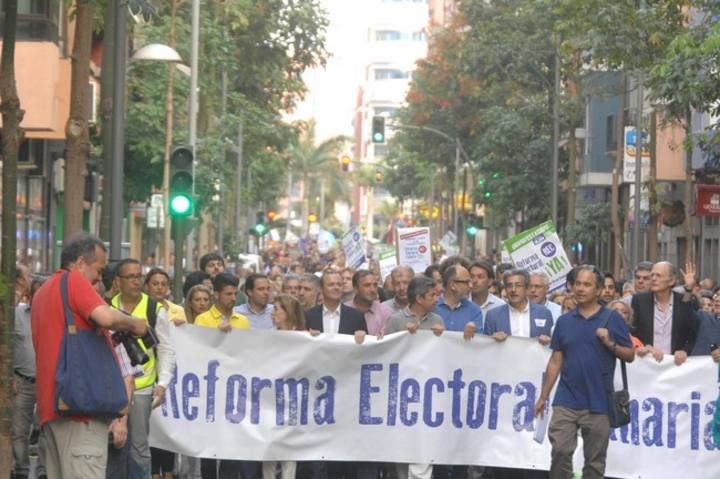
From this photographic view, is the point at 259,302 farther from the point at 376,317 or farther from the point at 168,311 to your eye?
the point at 168,311

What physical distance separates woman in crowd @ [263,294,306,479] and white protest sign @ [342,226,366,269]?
19753 millimetres

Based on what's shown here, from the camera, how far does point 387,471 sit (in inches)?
594

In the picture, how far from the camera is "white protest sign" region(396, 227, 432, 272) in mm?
26938

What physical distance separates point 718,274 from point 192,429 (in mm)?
31286

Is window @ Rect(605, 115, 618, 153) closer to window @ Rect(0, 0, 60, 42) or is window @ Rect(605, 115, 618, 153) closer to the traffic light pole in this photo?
window @ Rect(0, 0, 60, 42)

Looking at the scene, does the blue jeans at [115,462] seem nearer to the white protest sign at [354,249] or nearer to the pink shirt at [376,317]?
the pink shirt at [376,317]

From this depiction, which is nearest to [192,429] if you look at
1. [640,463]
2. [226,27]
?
[640,463]

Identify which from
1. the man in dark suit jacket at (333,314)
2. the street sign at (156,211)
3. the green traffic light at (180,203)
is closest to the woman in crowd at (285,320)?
the man in dark suit jacket at (333,314)

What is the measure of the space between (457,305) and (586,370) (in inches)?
103

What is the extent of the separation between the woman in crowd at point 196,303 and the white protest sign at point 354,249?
62.9 ft

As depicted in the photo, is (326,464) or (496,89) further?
(496,89)

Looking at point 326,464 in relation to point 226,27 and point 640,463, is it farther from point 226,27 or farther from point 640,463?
point 226,27

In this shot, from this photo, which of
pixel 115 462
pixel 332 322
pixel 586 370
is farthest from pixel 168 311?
pixel 586 370

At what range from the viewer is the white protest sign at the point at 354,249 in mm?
34875
